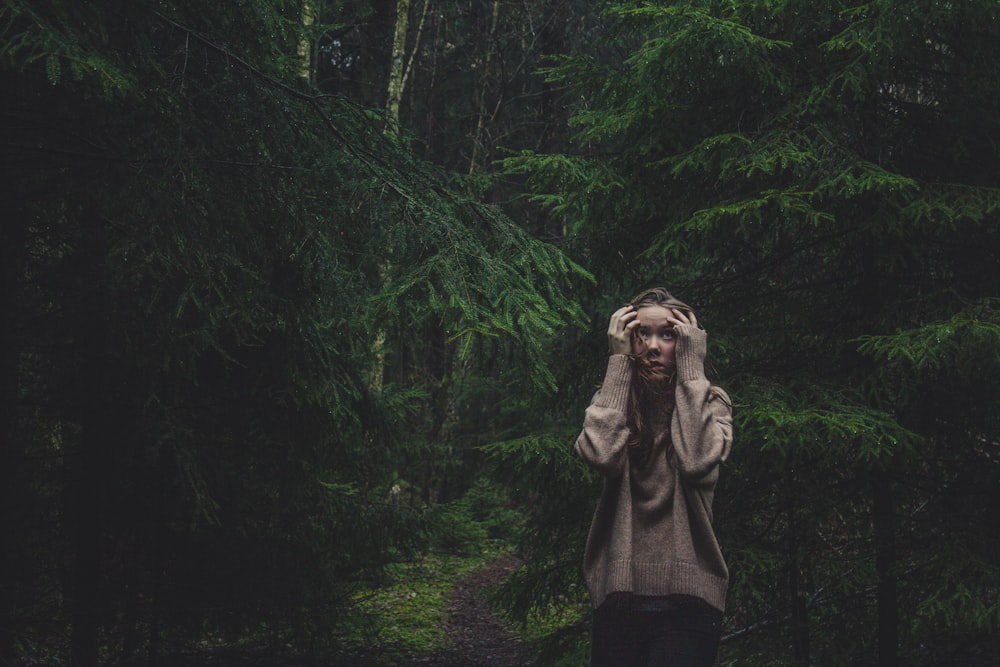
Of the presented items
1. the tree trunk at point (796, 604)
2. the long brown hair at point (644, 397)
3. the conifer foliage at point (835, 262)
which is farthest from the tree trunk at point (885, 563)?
the long brown hair at point (644, 397)

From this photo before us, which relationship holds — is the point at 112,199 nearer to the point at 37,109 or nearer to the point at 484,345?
the point at 37,109

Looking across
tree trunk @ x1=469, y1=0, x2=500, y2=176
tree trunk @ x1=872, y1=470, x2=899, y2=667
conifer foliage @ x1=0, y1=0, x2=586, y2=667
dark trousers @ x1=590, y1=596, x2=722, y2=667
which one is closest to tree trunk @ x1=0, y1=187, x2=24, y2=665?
conifer foliage @ x1=0, y1=0, x2=586, y2=667

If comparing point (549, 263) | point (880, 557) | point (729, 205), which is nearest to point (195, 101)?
point (549, 263)

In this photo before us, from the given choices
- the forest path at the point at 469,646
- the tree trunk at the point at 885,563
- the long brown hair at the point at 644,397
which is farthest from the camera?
the forest path at the point at 469,646

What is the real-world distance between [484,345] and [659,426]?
1198 mm

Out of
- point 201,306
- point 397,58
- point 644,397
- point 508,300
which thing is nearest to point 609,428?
point 644,397

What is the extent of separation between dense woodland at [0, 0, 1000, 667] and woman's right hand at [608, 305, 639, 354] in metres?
0.88

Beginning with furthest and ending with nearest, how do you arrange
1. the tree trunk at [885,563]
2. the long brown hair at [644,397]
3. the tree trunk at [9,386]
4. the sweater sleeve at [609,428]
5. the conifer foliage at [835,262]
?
the tree trunk at [885,563] → the tree trunk at [9,386] → the conifer foliage at [835,262] → the long brown hair at [644,397] → the sweater sleeve at [609,428]

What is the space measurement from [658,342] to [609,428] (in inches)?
15.5

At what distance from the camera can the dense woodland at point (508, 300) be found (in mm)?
4684

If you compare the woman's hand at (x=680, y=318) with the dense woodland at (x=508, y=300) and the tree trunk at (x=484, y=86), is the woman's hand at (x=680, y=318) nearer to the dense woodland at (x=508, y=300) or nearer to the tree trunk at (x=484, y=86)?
the dense woodland at (x=508, y=300)

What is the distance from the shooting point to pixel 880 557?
5.73 metres

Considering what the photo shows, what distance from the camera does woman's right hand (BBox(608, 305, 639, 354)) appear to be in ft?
9.98

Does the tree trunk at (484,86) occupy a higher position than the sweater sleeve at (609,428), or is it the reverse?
the tree trunk at (484,86)
